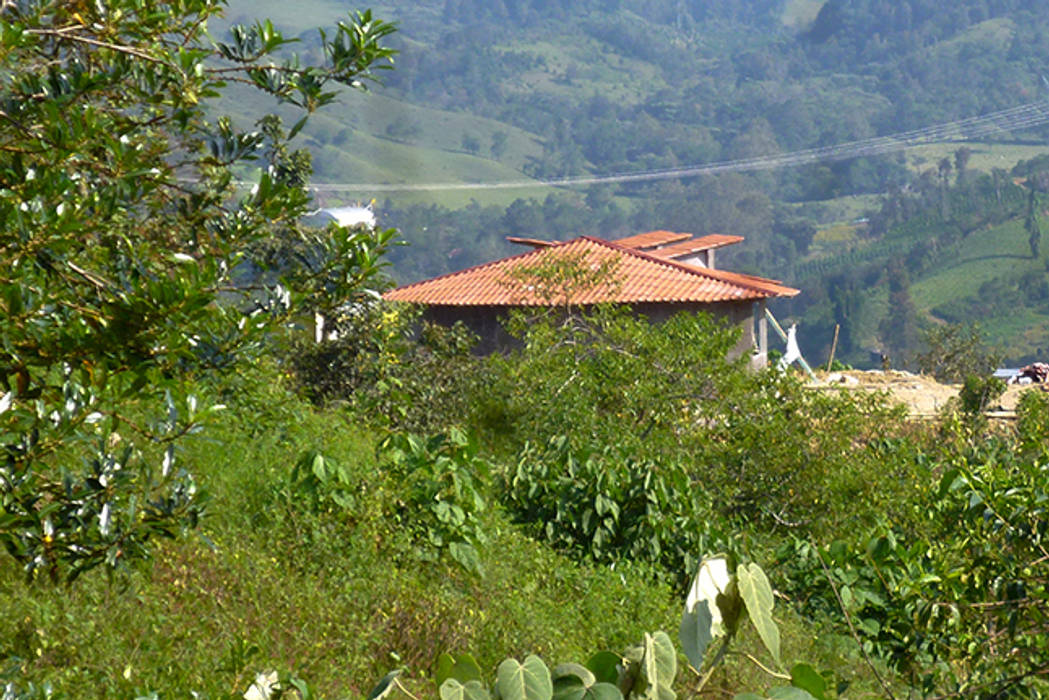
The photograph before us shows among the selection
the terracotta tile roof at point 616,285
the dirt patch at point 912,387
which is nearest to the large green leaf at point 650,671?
the terracotta tile roof at point 616,285

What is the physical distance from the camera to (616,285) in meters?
27.0

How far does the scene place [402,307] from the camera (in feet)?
55.0

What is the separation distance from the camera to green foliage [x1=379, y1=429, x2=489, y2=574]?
20.7 ft

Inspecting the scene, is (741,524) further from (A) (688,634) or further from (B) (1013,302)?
(B) (1013,302)

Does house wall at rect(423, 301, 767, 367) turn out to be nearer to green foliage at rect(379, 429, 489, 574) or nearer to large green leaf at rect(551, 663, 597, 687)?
green foliage at rect(379, 429, 489, 574)

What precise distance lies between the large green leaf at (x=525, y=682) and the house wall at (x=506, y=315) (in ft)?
86.2

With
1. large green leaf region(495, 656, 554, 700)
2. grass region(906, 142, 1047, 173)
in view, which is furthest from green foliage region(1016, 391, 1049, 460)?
grass region(906, 142, 1047, 173)

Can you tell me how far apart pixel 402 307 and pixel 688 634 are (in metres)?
15.3

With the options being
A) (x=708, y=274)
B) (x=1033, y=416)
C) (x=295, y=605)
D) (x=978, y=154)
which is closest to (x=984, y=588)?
(x=295, y=605)

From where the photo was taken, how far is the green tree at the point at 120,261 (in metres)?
2.71

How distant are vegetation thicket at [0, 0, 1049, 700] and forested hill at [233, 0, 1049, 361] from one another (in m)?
75.9

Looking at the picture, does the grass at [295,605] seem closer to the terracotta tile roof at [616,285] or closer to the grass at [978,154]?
the terracotta tile roof at [616,285]

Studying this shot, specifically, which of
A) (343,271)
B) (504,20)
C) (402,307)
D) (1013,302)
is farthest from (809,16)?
(343,271)

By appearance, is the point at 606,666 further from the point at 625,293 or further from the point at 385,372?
the point at 625,293
